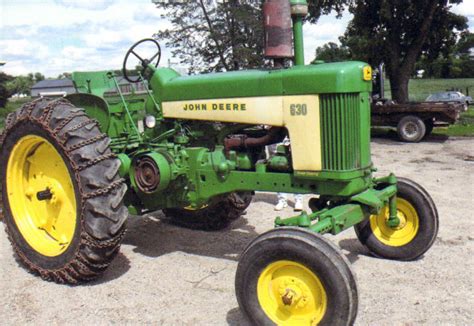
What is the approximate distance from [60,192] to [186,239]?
149 centimetres

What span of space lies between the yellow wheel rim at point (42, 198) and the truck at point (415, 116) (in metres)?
11.6

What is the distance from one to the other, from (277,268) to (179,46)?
1482 centimetres

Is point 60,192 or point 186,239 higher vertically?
point 60,192

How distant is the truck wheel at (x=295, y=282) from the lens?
312 cm

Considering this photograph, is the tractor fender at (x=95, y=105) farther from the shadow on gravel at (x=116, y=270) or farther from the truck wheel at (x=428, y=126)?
the truck wheel at (x=428, y=126)

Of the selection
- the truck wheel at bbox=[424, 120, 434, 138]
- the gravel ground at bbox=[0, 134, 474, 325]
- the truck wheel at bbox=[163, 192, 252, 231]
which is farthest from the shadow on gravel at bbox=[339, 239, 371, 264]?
the truck wheel at bbox=[424, 120, 434, 138]

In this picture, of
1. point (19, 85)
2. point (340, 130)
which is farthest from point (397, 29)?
point (19, 85)

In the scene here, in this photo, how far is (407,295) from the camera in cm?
396

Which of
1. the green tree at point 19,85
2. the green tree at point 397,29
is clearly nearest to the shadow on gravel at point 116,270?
the green tree at point 397,29

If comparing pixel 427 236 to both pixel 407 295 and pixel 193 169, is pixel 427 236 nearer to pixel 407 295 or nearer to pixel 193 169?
pixel 407 295

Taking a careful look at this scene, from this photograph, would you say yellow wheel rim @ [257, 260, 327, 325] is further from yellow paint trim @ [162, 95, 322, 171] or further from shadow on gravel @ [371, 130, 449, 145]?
shadow on gravel @ [371, 130, 449, 145]

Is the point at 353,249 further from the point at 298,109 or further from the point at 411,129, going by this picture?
the point at 411,129

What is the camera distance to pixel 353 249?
16.7 feet

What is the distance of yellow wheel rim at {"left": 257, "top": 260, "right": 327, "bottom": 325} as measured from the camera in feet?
10.7
